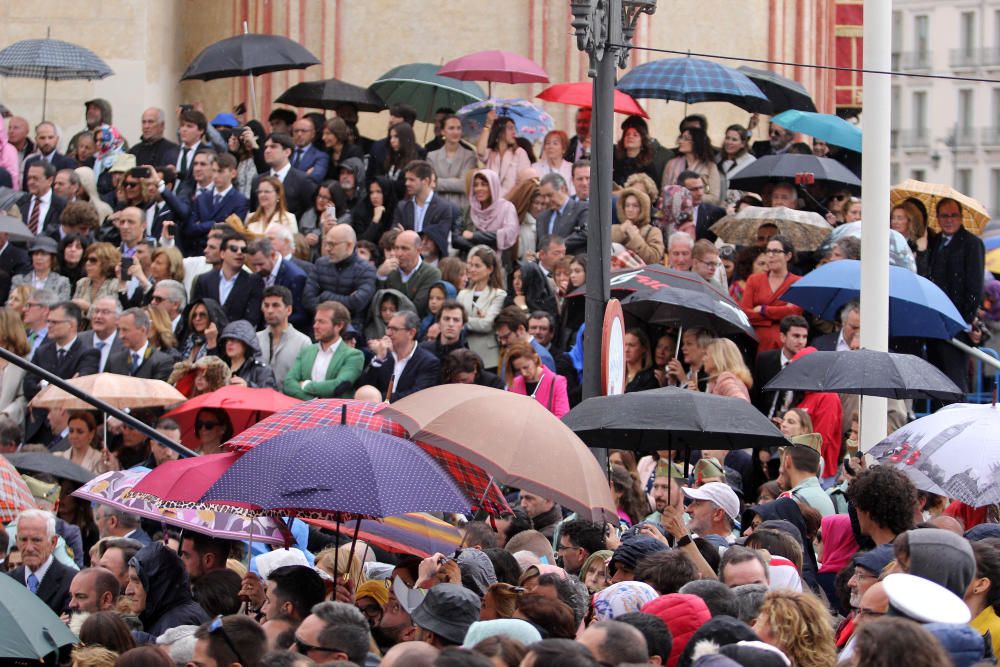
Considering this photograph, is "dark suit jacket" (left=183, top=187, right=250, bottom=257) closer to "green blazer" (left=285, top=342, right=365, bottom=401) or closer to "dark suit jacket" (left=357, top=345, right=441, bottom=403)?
"green blazer" (left=285, top=342, right=365, bottom=401)

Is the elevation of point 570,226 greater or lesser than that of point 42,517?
greater

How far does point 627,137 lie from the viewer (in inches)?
839

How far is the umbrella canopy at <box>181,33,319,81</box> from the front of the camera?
22.8 m

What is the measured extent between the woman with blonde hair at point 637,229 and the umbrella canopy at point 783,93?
4758 millimetres

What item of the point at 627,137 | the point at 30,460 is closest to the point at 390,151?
the point at 627,137

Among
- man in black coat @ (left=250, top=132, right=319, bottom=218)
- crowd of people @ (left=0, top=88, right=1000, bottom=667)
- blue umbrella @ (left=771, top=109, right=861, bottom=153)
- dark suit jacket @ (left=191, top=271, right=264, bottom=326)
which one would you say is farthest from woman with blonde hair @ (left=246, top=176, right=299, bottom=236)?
blue umbrella @ (left=771, top=109, right=861, bottom=153)

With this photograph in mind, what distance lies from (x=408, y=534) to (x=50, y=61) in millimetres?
13222

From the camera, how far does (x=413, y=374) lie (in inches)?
642

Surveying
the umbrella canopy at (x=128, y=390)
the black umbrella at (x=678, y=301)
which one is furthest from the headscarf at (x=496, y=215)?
the umbrella canopy at (x=128, y=390)

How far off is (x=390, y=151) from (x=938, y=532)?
13.8 meters

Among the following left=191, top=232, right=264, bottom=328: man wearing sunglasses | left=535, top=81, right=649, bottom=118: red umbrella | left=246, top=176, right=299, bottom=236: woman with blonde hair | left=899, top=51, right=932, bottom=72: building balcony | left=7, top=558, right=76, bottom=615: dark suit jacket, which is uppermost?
left=899, top=51, right=932, bottom=72: building balcony

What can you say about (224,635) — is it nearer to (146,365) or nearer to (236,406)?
(236,406)

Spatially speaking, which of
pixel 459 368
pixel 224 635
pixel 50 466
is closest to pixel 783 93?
pixel 459 368

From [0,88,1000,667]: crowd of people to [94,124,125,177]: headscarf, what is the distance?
2.0 inches
